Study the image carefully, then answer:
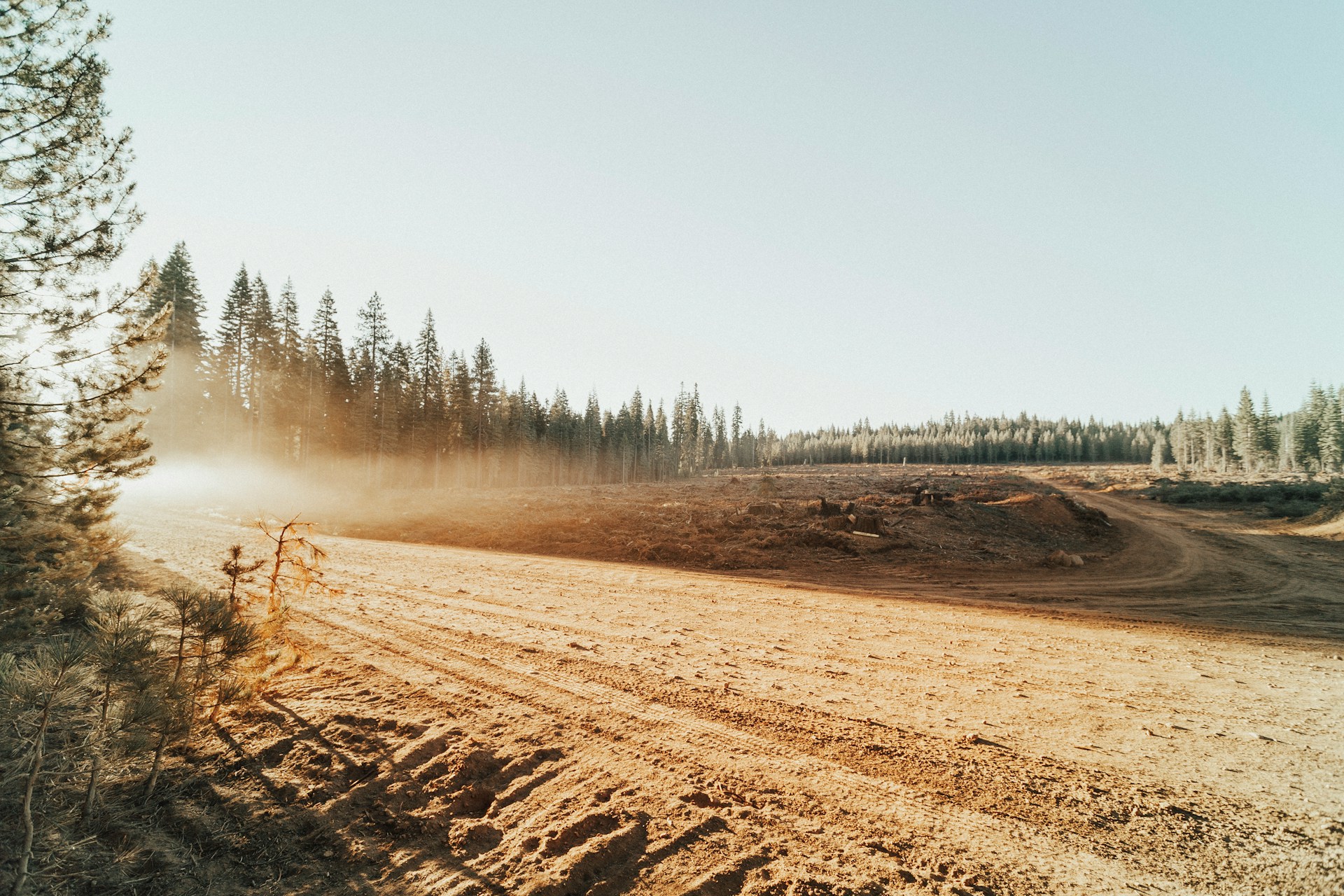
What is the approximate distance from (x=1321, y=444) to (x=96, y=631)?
123 meters

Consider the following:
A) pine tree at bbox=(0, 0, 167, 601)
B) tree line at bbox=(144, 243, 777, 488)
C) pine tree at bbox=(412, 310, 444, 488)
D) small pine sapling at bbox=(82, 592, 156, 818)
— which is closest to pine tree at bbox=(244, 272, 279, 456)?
tree line at bbox=(144, 243, 777, 488)

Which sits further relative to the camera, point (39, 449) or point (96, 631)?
point (39, 449)

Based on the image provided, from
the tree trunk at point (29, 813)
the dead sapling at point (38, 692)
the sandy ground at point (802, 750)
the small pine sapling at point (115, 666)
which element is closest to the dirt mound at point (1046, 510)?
the sandy ground at point (802, 750)

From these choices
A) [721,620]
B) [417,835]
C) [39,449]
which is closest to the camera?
[417,835]

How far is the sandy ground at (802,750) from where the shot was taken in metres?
3.49

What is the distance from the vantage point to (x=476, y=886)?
138 inches

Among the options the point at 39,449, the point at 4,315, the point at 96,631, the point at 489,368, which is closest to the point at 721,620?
the point at 96,631

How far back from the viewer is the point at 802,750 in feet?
15.6

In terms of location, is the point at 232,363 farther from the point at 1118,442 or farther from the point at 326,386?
the point at 1118,442

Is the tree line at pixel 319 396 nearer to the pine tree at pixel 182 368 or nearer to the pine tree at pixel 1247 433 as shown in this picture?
the pine tree at pixel 182 368

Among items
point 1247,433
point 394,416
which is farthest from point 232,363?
point 1247,433

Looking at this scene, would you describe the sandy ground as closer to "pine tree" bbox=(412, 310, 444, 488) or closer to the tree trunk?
the tree trunk

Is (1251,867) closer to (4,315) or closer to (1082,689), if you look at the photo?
(1082,689)

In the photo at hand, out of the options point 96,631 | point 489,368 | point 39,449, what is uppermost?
point 489,368
